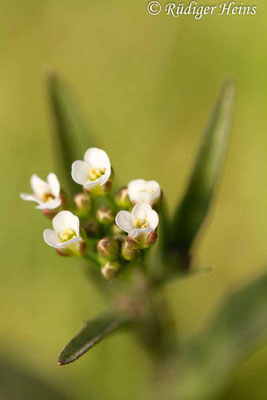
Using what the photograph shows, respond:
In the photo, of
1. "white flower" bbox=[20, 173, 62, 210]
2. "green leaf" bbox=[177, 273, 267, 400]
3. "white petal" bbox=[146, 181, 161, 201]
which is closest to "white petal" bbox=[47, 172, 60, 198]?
"white flower" bbox=[20, 173, 62, 210]

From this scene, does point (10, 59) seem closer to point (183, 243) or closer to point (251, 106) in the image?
point (251, 106)

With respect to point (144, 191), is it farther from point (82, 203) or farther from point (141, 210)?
point (82, 203)

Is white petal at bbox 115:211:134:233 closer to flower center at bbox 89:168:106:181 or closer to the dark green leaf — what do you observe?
flower center at bbox 89:168:106:181

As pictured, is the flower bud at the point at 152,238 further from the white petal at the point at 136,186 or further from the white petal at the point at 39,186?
the white petal at the point at 39,186

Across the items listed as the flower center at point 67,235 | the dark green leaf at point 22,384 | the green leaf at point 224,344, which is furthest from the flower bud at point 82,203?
the dark green leaf at point 22,384

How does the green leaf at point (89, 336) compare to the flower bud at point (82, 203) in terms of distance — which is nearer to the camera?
the green leaf at point (89, 336)

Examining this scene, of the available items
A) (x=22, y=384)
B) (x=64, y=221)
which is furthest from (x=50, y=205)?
(x=22, y=384)
